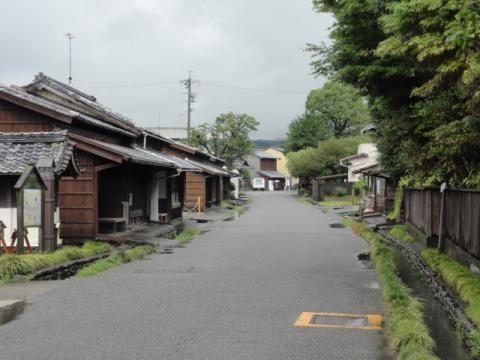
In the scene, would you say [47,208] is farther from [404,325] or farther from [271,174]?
[271,174]

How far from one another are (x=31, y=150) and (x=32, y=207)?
2625mm

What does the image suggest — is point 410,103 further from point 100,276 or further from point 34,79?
point 34,79

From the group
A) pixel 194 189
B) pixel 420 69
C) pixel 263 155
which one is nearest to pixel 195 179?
pixel 194 189

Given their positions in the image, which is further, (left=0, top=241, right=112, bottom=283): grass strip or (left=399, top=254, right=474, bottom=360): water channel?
(left=0, top=241, right=112, bottom=283): grass strip

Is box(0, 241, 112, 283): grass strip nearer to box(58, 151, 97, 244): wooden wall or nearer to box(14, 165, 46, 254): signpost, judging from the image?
box(14, 165, 46, 254): signpost

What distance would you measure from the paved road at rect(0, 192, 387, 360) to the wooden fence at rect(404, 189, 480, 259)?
203 centimetres

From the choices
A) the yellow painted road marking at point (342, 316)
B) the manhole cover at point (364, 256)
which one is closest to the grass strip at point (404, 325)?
the yellow painted road marking at point (342, 316)

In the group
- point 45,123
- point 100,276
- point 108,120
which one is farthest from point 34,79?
point 100,276

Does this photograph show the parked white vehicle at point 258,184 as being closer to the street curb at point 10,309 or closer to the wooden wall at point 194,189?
the wooden wall at point 194,189

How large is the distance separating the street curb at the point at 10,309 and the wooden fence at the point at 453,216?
25.2 ft

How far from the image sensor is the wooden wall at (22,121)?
53.5ft

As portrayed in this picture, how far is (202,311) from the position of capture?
8.16m

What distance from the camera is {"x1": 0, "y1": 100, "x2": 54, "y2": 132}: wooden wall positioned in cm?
1631

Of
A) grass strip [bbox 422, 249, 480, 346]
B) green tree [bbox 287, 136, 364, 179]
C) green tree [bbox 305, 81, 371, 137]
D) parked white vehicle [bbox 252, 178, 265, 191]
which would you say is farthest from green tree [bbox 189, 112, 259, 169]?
grass strip [bbox 422, 249, 480, 346]
